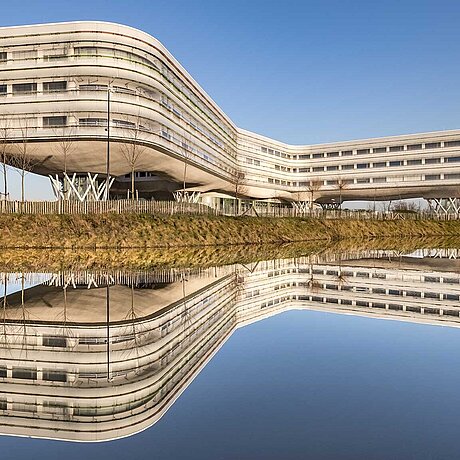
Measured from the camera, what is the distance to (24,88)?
51500 millimetres

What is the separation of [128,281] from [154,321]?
7.76 m

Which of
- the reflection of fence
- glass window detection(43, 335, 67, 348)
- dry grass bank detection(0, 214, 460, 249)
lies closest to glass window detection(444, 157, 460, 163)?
dry grass bank detection(0, 214, 460, 249)

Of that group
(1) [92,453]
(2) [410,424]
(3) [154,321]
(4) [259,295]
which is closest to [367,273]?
(4) [259,295]

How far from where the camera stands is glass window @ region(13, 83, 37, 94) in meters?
51.3

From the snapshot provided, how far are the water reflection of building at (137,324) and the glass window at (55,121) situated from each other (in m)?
30.7

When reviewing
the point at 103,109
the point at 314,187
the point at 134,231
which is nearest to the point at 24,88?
the point at 103,109

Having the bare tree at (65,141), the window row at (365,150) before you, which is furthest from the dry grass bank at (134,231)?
the window row at (365,150)

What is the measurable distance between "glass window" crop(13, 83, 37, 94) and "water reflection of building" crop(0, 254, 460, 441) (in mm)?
34364

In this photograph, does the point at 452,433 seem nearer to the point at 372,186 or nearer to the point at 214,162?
the point at 214,162

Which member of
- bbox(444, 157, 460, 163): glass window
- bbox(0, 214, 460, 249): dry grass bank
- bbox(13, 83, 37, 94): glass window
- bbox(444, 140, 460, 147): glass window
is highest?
bbox(444, 140, 460, 147): glass window

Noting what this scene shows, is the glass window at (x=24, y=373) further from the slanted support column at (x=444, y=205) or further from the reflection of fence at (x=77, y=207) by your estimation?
the slanted support column at (x=444, y=205)

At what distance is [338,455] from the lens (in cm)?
617

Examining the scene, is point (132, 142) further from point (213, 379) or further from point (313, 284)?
point (213, 379)

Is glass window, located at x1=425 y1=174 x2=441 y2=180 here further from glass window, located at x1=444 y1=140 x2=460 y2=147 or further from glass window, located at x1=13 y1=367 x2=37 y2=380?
glass window, located at x1=13 y1=367 x2=37 y2=380
